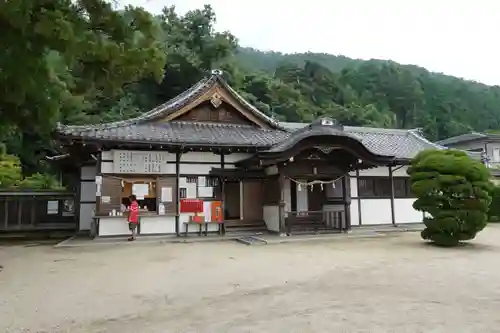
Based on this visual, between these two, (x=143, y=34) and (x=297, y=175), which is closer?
(x=143, y=34)

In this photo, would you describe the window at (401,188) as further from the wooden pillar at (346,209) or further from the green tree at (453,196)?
the green tree at (453,196)

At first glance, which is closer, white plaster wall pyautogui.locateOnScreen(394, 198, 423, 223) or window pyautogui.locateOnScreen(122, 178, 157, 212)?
window pyautogui.locateOnScreen(122, 178, 157, 212)

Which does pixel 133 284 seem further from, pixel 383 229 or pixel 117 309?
pixel 383 229

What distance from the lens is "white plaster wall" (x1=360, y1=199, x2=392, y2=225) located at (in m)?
16.2

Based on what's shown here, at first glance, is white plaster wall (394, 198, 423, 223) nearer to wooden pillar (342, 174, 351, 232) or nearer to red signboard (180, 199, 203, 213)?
wooden pillar (342, 174, 351, 232)

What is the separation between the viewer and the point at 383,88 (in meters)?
63.7

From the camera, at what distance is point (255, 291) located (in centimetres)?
590

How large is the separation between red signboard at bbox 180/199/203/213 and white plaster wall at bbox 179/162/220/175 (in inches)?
39.6

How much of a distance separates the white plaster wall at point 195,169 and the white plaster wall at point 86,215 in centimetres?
403

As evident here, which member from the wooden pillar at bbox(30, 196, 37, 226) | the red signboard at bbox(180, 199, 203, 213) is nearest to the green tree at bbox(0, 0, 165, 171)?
the red signboard at bbox(180, 199, 203, 213)

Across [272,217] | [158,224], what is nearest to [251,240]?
[272,217]

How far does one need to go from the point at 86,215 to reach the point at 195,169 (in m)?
4.77

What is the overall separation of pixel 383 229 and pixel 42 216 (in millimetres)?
13797

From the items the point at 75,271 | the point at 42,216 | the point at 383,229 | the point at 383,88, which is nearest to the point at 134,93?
the point at 42,216
